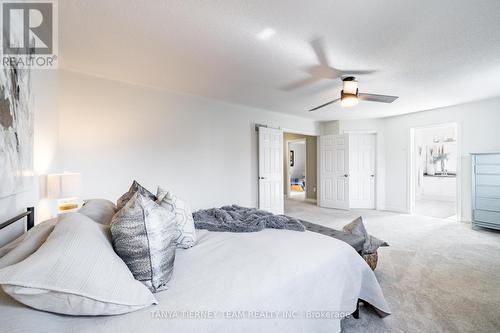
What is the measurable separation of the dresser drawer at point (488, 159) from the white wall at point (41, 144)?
249 inches

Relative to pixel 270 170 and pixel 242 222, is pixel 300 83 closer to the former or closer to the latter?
pixel 270 170

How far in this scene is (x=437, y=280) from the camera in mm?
2389

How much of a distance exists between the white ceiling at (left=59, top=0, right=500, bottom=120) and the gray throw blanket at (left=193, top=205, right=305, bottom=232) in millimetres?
1790

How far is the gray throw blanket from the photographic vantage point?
207 centimetres

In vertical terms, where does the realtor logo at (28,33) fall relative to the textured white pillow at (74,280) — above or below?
above

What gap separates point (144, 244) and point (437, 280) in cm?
294

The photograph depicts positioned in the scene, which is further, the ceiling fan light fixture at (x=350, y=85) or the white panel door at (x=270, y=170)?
the white panel door at (x=270, y=170)

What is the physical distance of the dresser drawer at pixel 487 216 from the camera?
391 centimetres

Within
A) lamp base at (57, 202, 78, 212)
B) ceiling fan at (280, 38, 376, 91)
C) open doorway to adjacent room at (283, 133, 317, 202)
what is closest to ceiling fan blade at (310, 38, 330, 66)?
ceiling fan at (280, 38, 376, 91)

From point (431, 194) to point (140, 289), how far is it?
959 cm

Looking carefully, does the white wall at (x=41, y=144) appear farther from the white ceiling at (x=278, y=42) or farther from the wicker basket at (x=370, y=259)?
the wicker basket at (x=370, y=259)

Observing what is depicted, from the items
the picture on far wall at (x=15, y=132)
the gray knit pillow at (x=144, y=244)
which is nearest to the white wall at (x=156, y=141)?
the picture on far wall at (x=15, y=132)

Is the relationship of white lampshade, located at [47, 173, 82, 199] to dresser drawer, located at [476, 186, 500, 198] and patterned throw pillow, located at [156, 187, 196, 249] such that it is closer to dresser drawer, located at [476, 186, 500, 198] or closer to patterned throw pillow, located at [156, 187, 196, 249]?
patterned throw pillow, located at [156, 187, 196, 249]

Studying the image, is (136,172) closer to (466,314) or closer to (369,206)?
(466,314)
